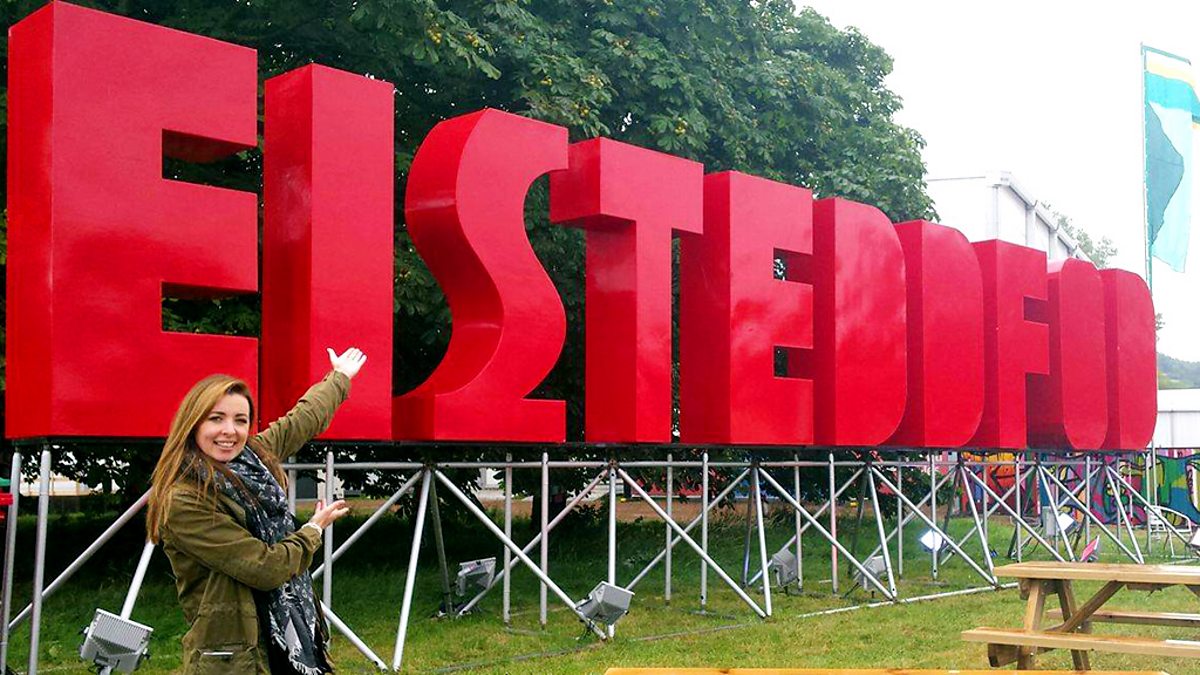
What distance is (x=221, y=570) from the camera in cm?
384

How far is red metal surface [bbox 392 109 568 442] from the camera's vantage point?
30.9ft

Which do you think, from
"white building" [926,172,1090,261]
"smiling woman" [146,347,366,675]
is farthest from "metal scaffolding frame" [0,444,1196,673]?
"white building" [926,172,1090,261]

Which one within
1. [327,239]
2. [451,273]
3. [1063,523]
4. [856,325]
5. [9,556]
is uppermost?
[327,239]

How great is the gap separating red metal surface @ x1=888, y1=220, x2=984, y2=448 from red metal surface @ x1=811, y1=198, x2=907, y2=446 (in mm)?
426

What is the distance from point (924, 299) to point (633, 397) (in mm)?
4420

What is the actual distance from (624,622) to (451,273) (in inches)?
142

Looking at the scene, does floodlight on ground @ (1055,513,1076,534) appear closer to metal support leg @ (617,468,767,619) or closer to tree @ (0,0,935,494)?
tree @ (0,0,935,494)

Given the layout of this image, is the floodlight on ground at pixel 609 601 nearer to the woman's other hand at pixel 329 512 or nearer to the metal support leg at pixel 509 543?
the metal support leg at pixel 509 543

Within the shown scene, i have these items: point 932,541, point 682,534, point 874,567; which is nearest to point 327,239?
point 682,534

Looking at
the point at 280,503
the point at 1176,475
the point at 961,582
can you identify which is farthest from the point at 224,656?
the point at 1176,475

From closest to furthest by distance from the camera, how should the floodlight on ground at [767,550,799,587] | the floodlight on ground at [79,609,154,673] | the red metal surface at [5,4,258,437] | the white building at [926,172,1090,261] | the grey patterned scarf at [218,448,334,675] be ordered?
the grey patterned scarf at [218,448,334,675] → the floodlight on ground at [79,609,154,673] → the red metal surface at [5,4,258,437] → the floodlight on ground at [767,550,799,587] → the white building at [926,172,1090,261]

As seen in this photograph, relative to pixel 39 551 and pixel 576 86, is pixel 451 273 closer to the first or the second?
pixel 39 551

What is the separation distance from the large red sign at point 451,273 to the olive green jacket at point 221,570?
13.0ft

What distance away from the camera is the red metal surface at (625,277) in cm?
1060
